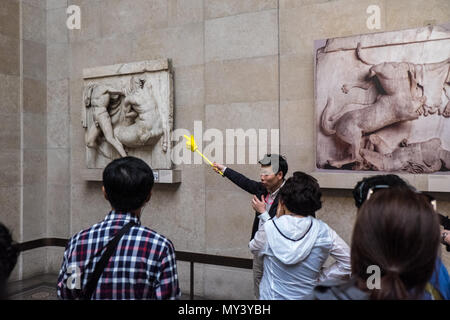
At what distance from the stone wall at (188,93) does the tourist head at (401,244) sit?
3.02 meters

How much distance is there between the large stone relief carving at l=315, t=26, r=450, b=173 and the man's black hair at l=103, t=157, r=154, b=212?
9.06 ft

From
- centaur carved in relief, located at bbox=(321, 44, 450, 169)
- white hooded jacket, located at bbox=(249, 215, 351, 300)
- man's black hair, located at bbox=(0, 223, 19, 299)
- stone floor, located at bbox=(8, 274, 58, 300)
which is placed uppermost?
centaur carved in relief, located at bbox=(321, 44, 450, 169)

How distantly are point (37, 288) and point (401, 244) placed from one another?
17.9 feet

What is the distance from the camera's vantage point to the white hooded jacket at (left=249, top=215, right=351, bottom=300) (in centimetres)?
218

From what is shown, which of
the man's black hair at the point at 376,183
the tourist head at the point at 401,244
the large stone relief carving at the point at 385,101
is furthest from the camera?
the large stone relief carving at the point at 385,101

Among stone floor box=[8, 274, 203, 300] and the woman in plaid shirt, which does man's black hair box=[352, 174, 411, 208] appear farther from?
stone floor box=[8, 274, 203, 300]

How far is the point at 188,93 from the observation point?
5.07 meters

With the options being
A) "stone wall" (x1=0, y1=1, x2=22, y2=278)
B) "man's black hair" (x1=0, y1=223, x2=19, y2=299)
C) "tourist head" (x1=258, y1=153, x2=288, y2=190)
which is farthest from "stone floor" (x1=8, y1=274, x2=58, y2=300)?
"man's black hair" (x1=0, y1=223, x2=19, y2=299)

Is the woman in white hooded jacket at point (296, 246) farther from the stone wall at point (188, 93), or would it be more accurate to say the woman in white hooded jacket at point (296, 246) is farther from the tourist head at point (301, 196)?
the stone wall at point (188, 93)

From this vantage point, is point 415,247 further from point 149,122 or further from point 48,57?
point 48,57

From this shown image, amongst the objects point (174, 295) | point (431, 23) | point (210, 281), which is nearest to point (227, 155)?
point (210, 281)

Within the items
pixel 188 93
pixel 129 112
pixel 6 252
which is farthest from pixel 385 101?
pixel 6 252

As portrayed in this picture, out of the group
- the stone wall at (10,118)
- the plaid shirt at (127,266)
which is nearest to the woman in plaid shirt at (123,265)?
the plaid shirt at (127,266)

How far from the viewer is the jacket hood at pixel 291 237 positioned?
7.12 ft
